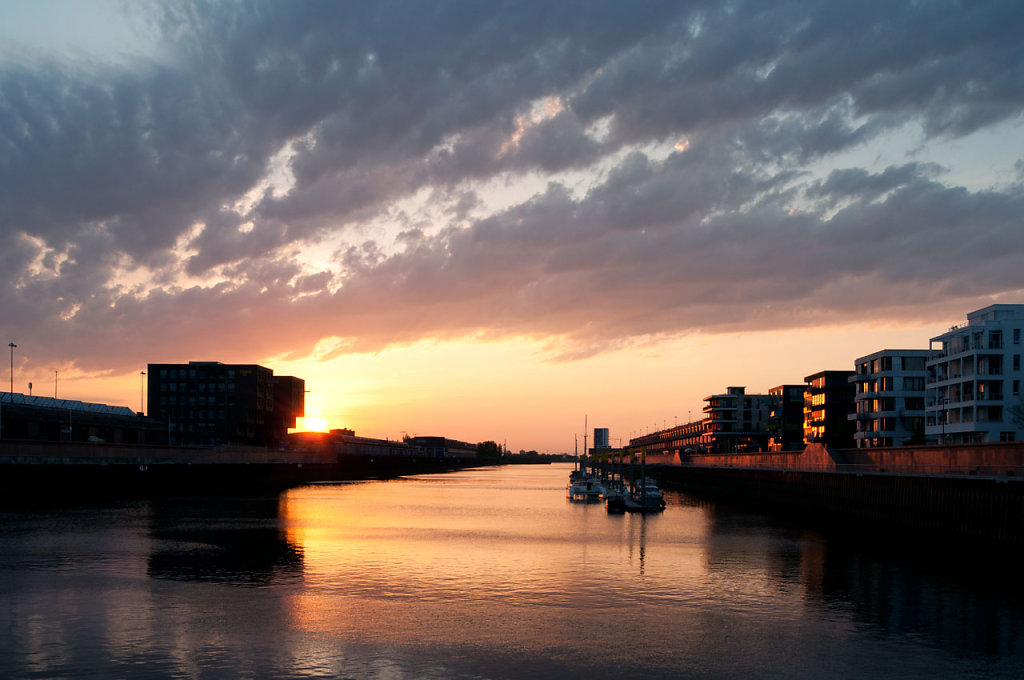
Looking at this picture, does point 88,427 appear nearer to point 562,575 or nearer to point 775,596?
point 562,575

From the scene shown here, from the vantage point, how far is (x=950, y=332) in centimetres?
14688

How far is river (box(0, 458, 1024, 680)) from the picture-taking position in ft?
104

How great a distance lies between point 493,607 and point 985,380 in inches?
4711

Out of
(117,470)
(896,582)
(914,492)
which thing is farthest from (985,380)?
(117,470)

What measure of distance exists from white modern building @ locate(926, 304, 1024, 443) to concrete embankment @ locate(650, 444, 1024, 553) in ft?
117

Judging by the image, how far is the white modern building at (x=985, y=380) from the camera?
134125 millimetres

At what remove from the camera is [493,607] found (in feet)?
138

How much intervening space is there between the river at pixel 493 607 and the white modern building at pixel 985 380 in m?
72.6

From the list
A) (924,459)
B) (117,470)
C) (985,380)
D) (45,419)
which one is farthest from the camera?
(45,419)

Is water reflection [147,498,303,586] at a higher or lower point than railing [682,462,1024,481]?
lower

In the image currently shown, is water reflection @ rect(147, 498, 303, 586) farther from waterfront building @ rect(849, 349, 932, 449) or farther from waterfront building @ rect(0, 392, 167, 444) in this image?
waterfront building @ rect(849, 349, 932, 449)

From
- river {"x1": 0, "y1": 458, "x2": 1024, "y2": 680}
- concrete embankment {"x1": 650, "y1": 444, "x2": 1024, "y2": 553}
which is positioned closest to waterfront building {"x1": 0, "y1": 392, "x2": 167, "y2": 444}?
river {"x1": 0, "y1": 458, "x2": 1024, "y2": 680}

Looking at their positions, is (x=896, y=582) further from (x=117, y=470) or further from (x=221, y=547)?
(x=117, y=470)

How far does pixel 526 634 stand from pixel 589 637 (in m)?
2.55
